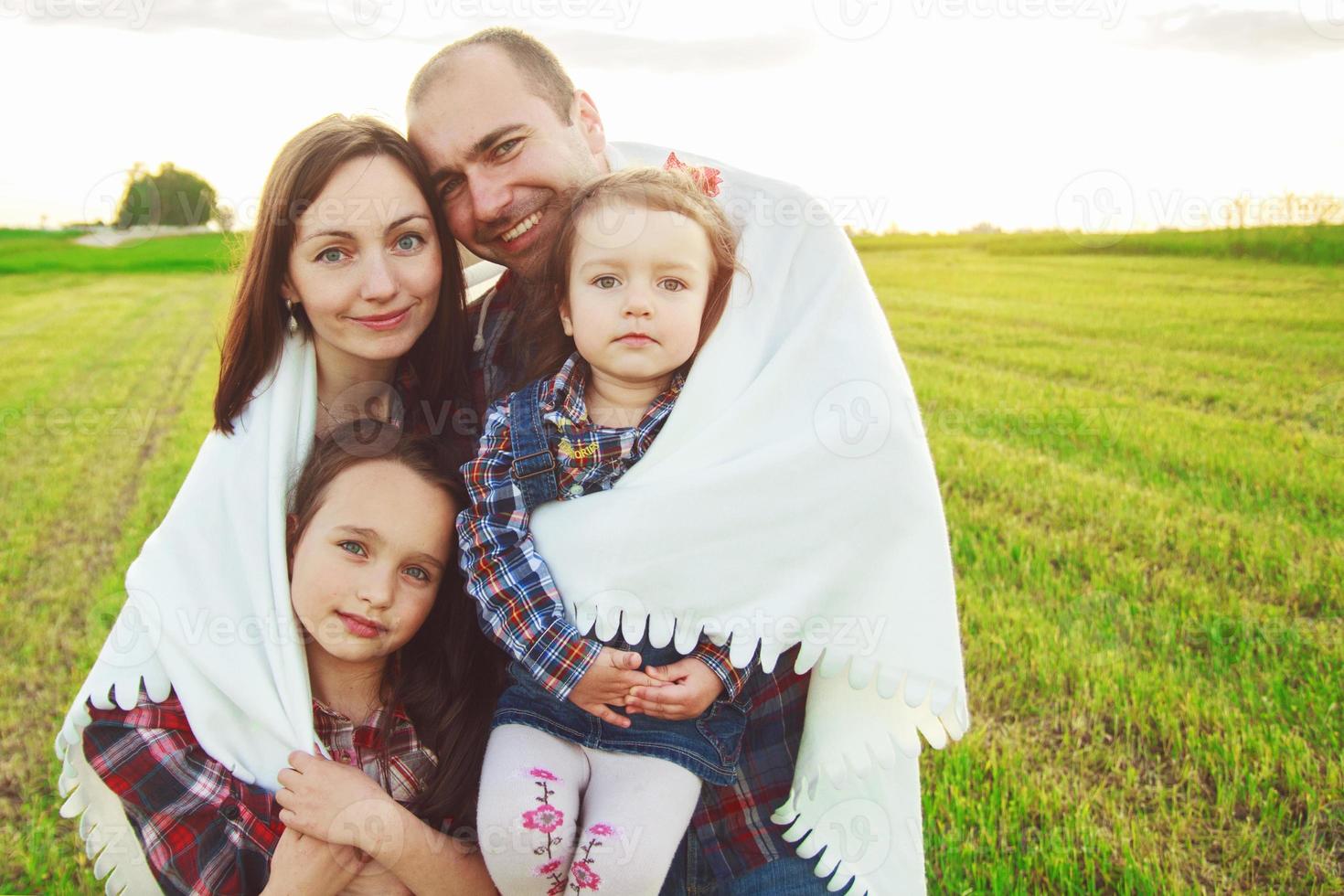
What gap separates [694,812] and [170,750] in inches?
49.2

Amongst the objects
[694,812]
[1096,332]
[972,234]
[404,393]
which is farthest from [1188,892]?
[972,234]

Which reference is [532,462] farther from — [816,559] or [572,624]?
[816,559]

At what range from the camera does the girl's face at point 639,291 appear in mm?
2264

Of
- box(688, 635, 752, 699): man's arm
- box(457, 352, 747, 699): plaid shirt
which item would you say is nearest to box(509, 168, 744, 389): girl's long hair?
box(457, 352, 747, 699): plaid shirt

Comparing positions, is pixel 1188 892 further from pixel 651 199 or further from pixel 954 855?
pixel 651 199

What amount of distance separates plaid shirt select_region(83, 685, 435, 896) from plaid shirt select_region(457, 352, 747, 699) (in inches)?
21.4

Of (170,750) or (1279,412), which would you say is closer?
(170,750)

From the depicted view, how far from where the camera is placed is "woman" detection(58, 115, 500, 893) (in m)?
2.25

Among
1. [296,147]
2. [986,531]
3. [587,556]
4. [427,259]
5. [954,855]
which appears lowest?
[954,855]

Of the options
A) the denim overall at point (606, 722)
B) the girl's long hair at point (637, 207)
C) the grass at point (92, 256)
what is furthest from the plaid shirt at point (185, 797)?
the grass at point (92, 256)

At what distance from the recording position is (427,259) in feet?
8.89

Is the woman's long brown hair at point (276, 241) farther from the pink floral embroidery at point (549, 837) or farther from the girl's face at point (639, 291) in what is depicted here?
the pink floral embroidery at point (549, 837)

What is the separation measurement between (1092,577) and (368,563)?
11.0 ft

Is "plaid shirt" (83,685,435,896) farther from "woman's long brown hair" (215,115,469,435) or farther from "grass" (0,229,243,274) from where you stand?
"grass" (0,229,243,274)
